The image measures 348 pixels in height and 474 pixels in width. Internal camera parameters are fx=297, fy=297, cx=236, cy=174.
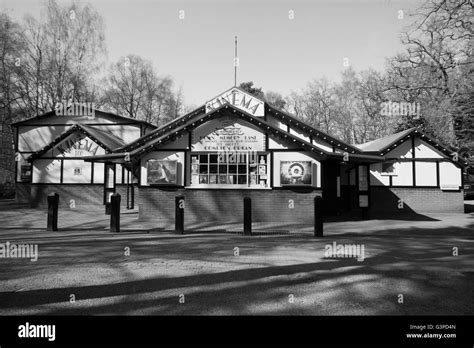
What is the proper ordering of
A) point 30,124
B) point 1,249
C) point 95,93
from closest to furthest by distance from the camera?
point 1,249
point 30,124
point 95,93

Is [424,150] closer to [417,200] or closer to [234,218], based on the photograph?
[417,200]

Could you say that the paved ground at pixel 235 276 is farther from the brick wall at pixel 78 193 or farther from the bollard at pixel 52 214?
the brick wall at pixel 78 193

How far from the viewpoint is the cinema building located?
1231cm

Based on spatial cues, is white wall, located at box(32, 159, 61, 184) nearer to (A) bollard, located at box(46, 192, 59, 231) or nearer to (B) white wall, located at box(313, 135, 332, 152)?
(A) bollard, located at box(46, 192, 59, 231)

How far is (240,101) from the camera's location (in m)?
15.9

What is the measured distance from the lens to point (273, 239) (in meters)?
8.91

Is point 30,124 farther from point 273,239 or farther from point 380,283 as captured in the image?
point 380,283

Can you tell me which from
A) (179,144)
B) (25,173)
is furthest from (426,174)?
(25,173)

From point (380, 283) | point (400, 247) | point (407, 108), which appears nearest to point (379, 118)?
point (407, 108)

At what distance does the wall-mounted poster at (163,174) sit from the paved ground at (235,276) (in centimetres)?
346

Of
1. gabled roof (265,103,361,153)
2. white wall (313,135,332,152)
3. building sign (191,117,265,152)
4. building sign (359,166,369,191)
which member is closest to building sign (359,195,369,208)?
building sign (359,166,369,191)

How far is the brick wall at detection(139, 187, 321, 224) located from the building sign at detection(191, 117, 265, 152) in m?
1.85
